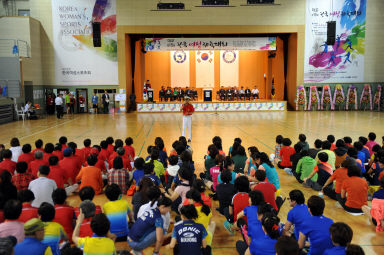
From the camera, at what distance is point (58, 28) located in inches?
918

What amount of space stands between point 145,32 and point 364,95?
16470 mm

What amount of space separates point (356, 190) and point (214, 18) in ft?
67.4

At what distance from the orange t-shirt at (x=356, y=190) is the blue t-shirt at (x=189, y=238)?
2959mm

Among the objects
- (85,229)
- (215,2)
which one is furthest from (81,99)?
(85,229)

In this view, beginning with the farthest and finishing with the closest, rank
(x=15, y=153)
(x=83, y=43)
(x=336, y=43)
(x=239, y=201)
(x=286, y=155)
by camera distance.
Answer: (x=336, y=43) → (x=83, y=43) → (x=286, y=155) → (x=15, y=153) → (x=239, y=201)

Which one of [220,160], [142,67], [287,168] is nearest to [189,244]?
[220,160]

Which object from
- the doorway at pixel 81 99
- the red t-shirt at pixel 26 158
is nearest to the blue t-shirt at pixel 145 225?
the red t-shirt at pixel 26 158

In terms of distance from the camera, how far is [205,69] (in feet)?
95.9

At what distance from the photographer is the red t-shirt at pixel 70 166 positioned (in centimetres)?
648

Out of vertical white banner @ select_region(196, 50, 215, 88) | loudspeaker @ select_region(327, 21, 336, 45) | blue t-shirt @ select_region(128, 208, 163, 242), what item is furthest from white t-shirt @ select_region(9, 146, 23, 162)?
vertical white banner @ select_region(196, 50, 215, 88)

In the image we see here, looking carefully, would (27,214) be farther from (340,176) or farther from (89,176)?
(340,176)

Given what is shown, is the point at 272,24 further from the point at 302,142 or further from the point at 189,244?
the point at 189,244

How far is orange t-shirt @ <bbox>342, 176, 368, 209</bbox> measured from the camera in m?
5.15

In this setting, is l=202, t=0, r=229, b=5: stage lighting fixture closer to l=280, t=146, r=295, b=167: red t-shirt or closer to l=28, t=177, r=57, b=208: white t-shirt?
l=280, t=146, r=295, b=167: red t-shirt
